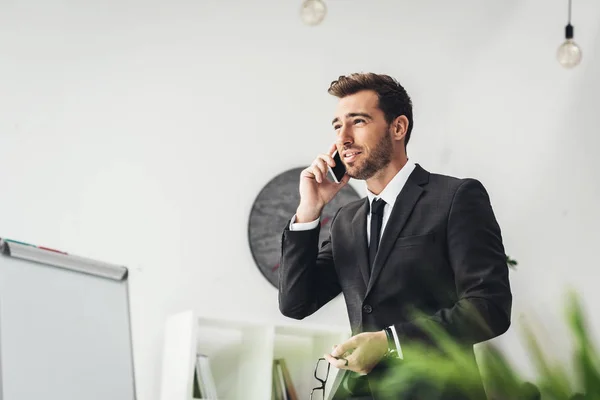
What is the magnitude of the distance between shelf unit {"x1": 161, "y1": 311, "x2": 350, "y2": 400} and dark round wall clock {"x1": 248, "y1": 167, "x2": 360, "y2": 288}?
0.35 metres

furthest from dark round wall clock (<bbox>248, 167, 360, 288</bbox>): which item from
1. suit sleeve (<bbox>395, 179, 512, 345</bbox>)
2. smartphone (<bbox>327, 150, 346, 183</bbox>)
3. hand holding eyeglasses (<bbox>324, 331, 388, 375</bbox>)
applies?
hand holding eyeglasses (<bbox>324, 331, 388, 375</bbox>)

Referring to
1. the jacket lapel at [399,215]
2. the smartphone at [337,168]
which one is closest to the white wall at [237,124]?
the smartphone at [337,168]

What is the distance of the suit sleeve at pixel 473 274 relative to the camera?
141 cm

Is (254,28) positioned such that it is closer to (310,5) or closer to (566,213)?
(310,5)

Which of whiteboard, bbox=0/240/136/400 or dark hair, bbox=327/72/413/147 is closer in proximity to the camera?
whiteboard, bbox=0/240/136/400

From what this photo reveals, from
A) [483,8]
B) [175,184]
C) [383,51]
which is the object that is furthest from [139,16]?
[483,8]

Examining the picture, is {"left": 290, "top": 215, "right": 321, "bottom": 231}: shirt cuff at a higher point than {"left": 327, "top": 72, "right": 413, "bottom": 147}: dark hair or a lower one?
lower

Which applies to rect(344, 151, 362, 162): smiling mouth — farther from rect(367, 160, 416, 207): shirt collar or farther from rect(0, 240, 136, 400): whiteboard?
rect(0, 240, 136, 400): whiteboard

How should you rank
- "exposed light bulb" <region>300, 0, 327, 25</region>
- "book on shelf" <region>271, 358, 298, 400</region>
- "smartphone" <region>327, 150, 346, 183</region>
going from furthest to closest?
"book on shelf" <region>271, 358, 298, 400</region>, "exposed light bulb" <region>300, 0, 327, 25</region>, "smartphone" <region>327, 150, 346, 183</region>

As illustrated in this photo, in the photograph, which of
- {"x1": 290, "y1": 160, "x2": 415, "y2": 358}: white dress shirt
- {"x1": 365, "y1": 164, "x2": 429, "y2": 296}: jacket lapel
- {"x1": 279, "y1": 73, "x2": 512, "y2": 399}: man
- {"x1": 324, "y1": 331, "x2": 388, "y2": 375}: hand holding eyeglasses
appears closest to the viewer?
{"x1": 324, "y1": 331, "x2": 388, "y2": 375}: hand holding eyeglasses

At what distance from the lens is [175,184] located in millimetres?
3812

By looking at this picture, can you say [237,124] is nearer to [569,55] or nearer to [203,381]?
[203,381]

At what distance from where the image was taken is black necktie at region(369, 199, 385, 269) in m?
1.76

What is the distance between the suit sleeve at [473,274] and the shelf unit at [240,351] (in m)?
1.81
